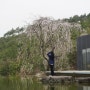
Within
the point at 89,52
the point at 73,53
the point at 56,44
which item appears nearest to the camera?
the point at 56,44

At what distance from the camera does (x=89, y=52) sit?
29.4 m

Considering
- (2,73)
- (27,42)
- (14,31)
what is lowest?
(2,73)

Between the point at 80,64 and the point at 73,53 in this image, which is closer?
the point at 80,64

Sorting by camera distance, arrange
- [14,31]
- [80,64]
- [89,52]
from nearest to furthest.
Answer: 1. [89,52]
2. [80,64]
3. [14,31]

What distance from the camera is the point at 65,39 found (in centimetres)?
2803

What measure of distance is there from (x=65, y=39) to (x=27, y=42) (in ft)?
9.34

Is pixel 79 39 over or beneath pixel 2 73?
over

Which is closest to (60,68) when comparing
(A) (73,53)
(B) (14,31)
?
(A) (73,53)

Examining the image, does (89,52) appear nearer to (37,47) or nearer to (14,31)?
(37,47)

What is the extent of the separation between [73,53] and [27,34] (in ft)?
34.4

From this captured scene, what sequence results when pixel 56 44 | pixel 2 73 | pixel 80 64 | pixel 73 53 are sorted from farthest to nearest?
pixel 2 73
pixel 73 53
pixel 80 64
pixel 56 44

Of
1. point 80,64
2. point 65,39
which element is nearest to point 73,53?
point 80,64

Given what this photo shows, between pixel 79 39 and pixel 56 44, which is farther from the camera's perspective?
pixel 79 39

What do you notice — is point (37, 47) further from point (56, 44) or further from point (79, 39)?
point (79, 39)
